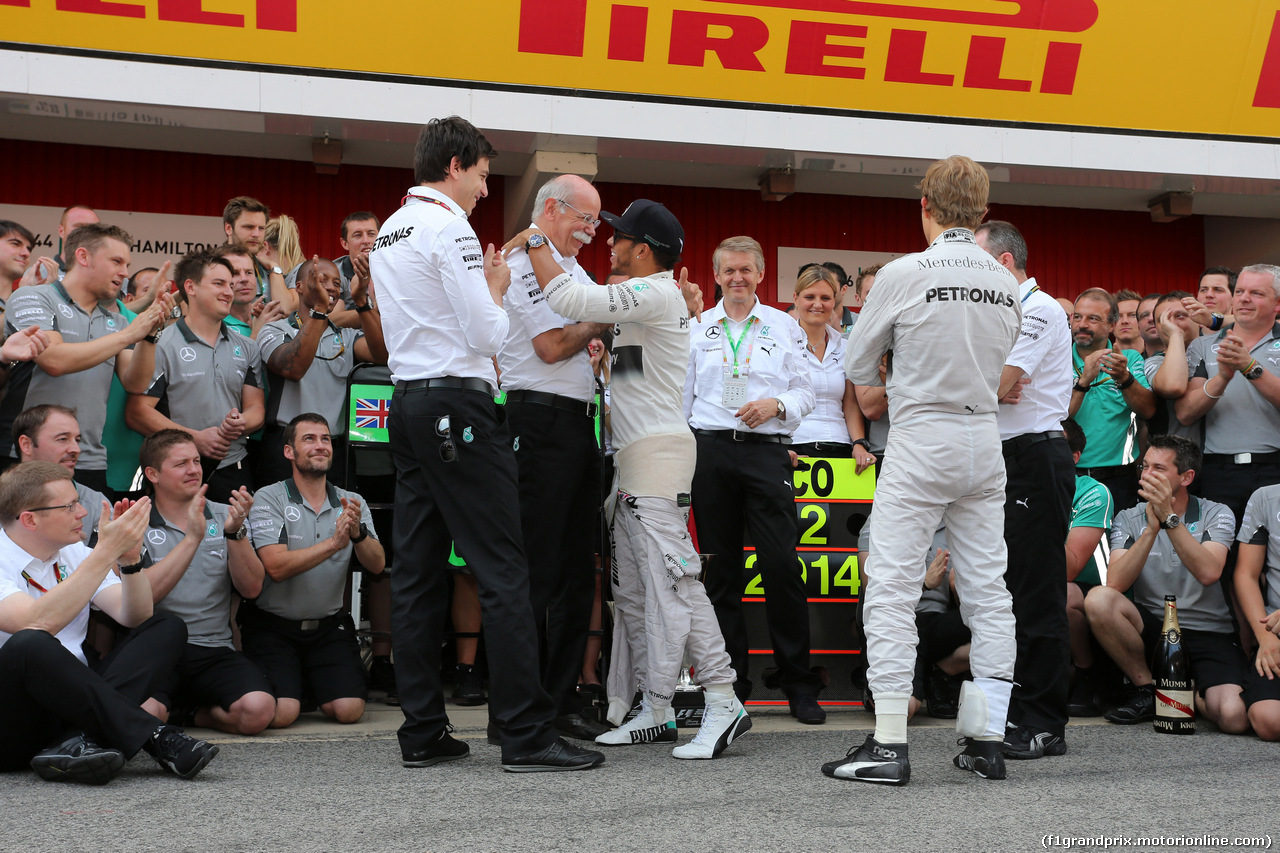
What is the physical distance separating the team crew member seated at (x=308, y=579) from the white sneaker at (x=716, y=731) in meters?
1.73

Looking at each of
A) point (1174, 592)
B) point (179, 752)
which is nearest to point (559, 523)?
point (179, 752)

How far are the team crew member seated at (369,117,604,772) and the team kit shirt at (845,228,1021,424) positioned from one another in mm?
1355

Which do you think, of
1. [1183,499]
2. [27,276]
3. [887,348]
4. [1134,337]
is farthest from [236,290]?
[1134,337]

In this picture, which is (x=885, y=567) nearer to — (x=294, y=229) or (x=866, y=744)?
Result: (x=866, y=744)

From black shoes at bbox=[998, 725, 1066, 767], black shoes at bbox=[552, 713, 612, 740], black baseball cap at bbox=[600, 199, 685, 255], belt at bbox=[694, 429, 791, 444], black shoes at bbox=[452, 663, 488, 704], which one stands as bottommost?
black shoes at bbox=[452, 663, 488, 704]

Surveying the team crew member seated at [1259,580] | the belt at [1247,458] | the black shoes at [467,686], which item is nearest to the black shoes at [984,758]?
the team crew member seated at [1259,580]

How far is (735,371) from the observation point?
5.45m

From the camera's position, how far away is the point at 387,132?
8.39 meters

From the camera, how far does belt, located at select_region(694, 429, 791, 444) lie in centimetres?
532

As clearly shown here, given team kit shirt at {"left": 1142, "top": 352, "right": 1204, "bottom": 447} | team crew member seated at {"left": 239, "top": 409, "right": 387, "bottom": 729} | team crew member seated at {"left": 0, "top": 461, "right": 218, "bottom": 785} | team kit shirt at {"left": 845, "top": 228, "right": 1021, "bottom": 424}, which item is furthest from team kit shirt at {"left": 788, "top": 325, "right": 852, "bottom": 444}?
team crew member seated at {"left": 0, "top": 461, "right": 218, "bottom": 785}

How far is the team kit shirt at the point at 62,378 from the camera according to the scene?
4918mm

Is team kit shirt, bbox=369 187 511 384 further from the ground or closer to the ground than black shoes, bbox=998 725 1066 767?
further from the ground

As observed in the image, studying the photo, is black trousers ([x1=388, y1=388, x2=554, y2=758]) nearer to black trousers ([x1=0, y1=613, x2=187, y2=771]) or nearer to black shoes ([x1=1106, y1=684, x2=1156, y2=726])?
black trousers ([x1=0, y1=613, x2=187, y2=771])

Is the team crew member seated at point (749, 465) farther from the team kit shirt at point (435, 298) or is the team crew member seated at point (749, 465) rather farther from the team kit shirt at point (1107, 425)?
the team kit shirt at point (1107, 425)
